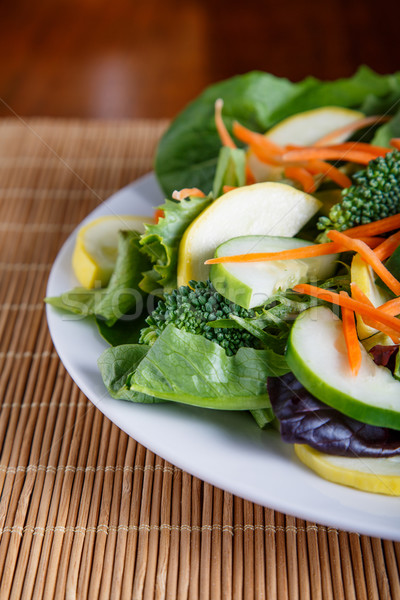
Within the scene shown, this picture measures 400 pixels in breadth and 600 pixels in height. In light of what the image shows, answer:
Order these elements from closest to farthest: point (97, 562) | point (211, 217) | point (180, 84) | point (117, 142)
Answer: point (97, 562) → point (211, 217) → point (117, 142) → point (180, 84)

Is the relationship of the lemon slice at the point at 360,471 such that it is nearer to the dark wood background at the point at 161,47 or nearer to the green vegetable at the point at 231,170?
the green vegetable at the point at 231,170

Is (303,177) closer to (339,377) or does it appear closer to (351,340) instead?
(351,340)

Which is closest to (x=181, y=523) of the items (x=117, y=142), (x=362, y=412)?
(x=362, y=412)

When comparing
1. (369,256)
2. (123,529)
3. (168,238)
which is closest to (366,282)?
(369,256)

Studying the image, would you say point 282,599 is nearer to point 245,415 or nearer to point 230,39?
point 245,415

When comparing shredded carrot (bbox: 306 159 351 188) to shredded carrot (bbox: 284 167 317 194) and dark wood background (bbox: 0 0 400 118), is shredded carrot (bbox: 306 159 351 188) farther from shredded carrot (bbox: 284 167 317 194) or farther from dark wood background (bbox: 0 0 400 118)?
dark wood background (bbox: 0 0 400 118)

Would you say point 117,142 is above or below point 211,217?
below
